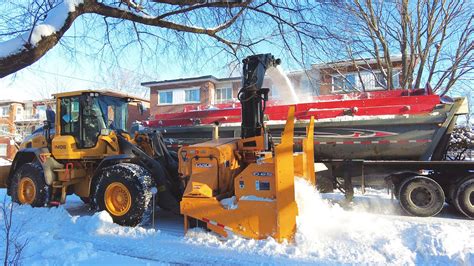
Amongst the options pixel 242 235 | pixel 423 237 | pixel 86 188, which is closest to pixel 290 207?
pixel 242 235

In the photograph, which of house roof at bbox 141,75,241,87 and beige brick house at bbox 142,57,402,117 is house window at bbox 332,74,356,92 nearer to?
beige brick house at bbox 142,57,402,117

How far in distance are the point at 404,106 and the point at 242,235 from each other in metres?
4.46

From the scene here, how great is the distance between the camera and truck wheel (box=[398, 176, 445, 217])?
7.43 metres

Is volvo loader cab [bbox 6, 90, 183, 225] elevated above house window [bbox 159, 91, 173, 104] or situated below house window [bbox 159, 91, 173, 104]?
below

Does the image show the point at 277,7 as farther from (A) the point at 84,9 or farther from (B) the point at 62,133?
(B) the point at 62,133

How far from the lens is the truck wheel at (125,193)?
624cm

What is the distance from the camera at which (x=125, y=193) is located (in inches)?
256

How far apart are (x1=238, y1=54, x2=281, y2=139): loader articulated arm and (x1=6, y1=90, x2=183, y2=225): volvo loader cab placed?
1.69 m

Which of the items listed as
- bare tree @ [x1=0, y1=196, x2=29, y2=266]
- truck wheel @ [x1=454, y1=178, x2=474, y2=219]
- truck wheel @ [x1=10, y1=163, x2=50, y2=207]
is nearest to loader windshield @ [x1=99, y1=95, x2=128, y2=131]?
truck wheel @ [x1=10, y1=163, x2=50, y2=207]

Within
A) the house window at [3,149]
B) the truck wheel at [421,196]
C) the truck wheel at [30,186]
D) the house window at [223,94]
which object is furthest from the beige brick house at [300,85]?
the house window at [3,149]

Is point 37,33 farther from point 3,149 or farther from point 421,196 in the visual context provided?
point 3,149

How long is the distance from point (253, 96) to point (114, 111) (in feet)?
11.2

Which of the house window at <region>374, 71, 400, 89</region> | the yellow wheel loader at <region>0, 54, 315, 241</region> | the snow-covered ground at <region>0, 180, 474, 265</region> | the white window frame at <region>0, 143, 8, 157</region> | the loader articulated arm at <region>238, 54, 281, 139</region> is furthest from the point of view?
the white window frame at <region>0, 143, 8, 157</region>

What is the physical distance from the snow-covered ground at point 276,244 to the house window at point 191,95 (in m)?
22.2
